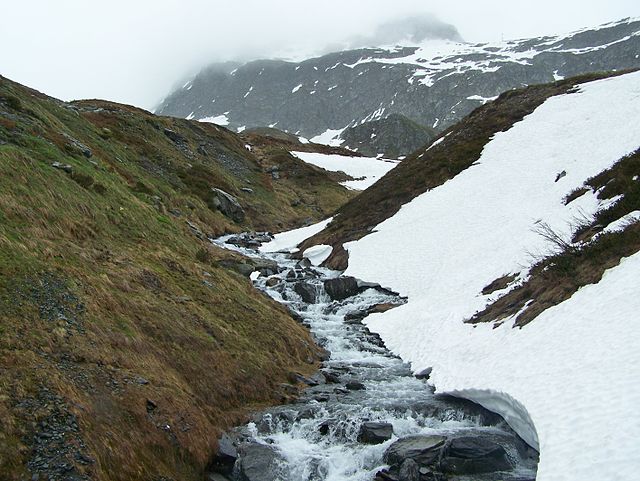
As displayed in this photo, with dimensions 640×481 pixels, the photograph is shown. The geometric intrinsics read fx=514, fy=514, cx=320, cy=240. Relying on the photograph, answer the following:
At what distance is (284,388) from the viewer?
15688mm

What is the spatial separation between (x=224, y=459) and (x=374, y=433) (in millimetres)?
3794

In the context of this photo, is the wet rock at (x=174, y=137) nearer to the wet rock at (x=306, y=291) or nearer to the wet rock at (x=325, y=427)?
the wet rock at (x=306, y=291)

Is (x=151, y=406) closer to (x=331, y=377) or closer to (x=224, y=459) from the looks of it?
(x=224, y=459)

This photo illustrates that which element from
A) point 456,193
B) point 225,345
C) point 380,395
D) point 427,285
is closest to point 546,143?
point 456,193

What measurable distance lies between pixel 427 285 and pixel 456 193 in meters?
11.5

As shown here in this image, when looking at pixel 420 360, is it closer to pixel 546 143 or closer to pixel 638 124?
pixel 638 124

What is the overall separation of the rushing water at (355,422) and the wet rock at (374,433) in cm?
17

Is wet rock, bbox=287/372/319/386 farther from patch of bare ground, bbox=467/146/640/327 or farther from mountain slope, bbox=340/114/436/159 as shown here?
mountain slope, bbox=340/114/436/159

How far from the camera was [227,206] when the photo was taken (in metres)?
50.1

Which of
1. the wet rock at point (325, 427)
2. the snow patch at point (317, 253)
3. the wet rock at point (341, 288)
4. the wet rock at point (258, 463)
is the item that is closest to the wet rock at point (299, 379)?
the wet rock at point (325, 427)

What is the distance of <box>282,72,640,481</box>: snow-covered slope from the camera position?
357 inches

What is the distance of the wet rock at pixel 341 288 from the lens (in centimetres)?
2816

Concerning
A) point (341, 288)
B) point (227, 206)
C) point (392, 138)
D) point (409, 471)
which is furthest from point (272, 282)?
A: point (392, 138)

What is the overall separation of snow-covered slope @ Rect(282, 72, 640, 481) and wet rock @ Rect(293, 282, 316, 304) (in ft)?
12.4
